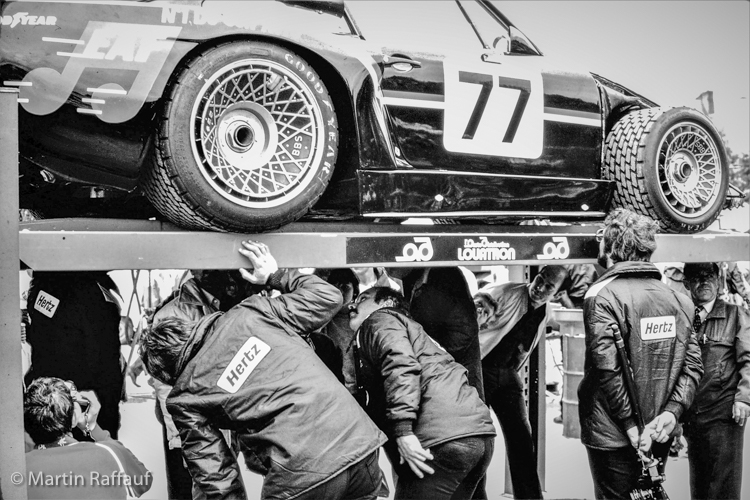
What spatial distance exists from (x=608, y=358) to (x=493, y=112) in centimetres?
119

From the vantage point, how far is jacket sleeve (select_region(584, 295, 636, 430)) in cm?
331

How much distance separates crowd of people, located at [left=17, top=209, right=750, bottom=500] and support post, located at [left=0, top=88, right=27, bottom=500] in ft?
1.47

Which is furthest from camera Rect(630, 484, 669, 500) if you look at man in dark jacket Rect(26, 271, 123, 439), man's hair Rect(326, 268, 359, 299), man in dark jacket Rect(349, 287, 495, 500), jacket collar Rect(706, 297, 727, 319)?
man in dark jacket Rect(26, 271, 123, 439)

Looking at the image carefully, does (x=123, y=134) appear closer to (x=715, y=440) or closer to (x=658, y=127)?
(x=658, y=127)

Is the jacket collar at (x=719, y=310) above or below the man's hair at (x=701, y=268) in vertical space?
below

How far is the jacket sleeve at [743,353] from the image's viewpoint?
397 cm

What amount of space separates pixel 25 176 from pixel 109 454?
1.16 metres

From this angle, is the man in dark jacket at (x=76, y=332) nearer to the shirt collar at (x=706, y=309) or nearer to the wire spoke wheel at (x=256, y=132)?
the wire spoke wheel at (x=256, y=132)

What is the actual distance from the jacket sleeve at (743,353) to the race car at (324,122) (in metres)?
0.61

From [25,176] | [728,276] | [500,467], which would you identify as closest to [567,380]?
[500,467]

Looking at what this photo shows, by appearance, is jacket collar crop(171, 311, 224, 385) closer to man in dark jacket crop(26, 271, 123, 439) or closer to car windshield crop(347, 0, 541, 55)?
man in dark jacket crop(26, 271, 123, 439)

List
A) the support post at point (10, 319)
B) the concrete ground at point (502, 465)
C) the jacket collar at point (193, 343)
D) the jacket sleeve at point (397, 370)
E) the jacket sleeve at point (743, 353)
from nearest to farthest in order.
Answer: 1. the support post at point (10, 319)
2. the jacket collar at point (193, 343)
3. the jacket sleeve at point (397, 370)
4. the jacket sleeve at point (743, 353)
5. the concrete ground at point (502, 465)

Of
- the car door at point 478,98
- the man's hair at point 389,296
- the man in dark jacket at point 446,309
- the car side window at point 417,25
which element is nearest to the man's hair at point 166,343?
the man's hair at point 389,296

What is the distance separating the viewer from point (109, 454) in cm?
292
